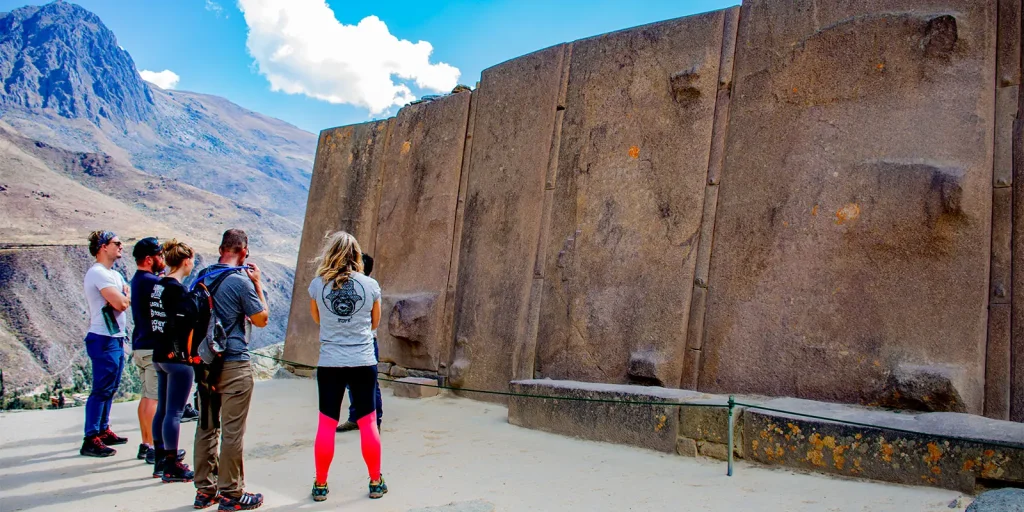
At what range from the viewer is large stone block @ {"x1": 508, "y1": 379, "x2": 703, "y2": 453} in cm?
470

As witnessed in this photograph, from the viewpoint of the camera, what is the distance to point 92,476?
4.59 m

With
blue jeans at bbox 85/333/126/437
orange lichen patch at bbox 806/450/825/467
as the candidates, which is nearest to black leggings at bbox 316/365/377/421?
blue jeans at bbox 85/333/126/437

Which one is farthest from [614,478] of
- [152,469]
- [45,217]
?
[45,217]

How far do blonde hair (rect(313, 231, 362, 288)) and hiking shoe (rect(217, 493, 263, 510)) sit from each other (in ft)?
4.02

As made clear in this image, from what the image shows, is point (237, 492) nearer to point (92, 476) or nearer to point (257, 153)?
point (92, 476)

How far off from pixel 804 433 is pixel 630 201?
2.65 metres

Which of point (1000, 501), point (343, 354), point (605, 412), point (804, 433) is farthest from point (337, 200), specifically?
point (1000, 501)

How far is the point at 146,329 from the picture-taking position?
4785 mm

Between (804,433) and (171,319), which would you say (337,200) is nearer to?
(171,319)

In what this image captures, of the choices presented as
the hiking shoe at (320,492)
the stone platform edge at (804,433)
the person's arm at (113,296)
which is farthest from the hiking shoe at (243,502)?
the stone platform edge at (804,433)

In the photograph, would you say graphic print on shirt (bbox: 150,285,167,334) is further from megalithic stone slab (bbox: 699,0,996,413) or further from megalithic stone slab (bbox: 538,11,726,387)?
megalithic stone slab (bbox: 699,0,996,413)

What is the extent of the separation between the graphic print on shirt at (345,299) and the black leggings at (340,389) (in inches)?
11.1

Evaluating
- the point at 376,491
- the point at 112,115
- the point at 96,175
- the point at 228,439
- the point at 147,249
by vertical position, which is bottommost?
the point at 376,491

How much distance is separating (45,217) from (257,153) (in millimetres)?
64497
